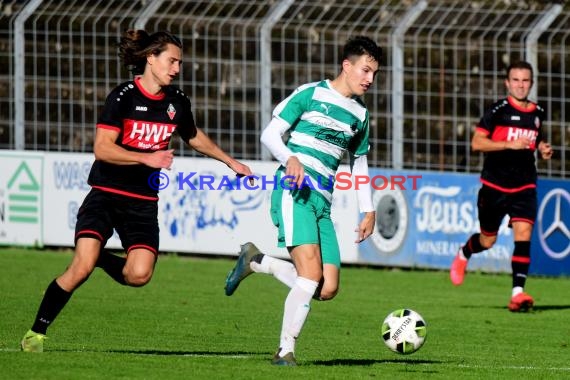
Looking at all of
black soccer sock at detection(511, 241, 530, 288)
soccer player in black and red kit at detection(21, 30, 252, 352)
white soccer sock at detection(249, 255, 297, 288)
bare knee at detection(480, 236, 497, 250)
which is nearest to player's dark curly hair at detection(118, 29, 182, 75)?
soccer player in black and red kit at detection(21, 30, 252, 352)

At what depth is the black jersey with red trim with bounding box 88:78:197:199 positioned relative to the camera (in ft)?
32.8

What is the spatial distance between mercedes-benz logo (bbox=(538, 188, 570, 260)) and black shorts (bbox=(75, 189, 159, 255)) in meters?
9.18

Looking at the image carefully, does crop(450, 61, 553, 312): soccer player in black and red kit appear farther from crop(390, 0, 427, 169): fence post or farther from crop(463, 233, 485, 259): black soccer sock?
crop(390, 0, 427, 169): fence post

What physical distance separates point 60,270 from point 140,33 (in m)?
8.23

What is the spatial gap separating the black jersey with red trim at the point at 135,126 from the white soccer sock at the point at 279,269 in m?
0.90

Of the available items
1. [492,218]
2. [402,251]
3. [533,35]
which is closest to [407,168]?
[402,251]

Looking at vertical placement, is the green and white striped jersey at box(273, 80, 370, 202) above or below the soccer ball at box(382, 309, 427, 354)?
above

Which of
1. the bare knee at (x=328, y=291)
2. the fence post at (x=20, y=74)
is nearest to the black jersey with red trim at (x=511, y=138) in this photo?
the bare knee at (x=328, y=291)

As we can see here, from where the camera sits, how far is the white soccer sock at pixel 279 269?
33.5 feet

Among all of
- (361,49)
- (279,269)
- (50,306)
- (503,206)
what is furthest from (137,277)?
(503,206)

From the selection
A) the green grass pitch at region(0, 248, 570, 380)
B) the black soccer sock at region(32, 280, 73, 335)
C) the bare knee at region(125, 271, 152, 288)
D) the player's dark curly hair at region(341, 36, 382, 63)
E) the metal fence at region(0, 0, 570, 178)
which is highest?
the metal fence at region(0, 0, 570, 178)

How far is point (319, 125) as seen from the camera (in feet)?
32.3

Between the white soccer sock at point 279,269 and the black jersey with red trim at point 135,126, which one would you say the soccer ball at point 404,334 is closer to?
the white soccer sock at point 279,269

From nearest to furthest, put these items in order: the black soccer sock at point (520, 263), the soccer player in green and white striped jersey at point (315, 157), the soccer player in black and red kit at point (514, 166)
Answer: the soccer player in green and white striped jersey at point (315, 157), the black soccer sock at point (520, 263), the soccer player in black and red kit at point (514, 166)
